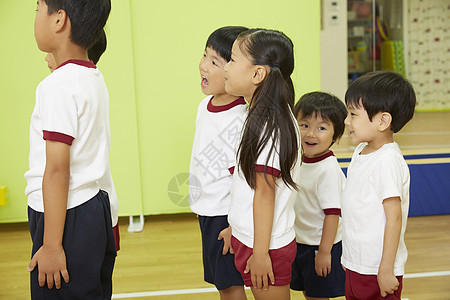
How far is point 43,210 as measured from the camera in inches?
47.7

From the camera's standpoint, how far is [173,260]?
2586 millimetres

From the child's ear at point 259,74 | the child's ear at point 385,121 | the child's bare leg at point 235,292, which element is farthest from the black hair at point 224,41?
the child's bare leg at point 235,292

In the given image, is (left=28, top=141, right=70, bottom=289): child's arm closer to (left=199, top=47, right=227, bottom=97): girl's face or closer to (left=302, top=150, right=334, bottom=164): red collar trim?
(left=199, top=47, right=227, bottom=97): girl's face

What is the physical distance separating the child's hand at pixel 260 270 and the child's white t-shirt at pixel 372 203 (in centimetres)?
26

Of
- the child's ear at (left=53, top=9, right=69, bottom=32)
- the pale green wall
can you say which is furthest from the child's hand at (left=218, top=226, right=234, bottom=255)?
the pale green wall

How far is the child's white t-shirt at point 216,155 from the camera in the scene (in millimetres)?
1541

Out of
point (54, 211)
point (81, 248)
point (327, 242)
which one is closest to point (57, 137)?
point (54, 211)

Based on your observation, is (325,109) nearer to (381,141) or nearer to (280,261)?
(381,141)

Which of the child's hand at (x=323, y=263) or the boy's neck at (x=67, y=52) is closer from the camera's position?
the boy's neck at (x=67, y=52)

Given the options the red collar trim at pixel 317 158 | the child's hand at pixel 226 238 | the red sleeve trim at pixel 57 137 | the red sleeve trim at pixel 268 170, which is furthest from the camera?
the red collar trim at pixel 317 158

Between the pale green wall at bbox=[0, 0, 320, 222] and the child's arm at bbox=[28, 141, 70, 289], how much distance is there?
6.36 feet

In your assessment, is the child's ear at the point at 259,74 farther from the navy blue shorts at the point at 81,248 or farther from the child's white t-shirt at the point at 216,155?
the navy blue shorts at the point at 81,248

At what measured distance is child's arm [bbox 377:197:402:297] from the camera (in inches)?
51.3

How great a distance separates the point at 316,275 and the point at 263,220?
499mm
